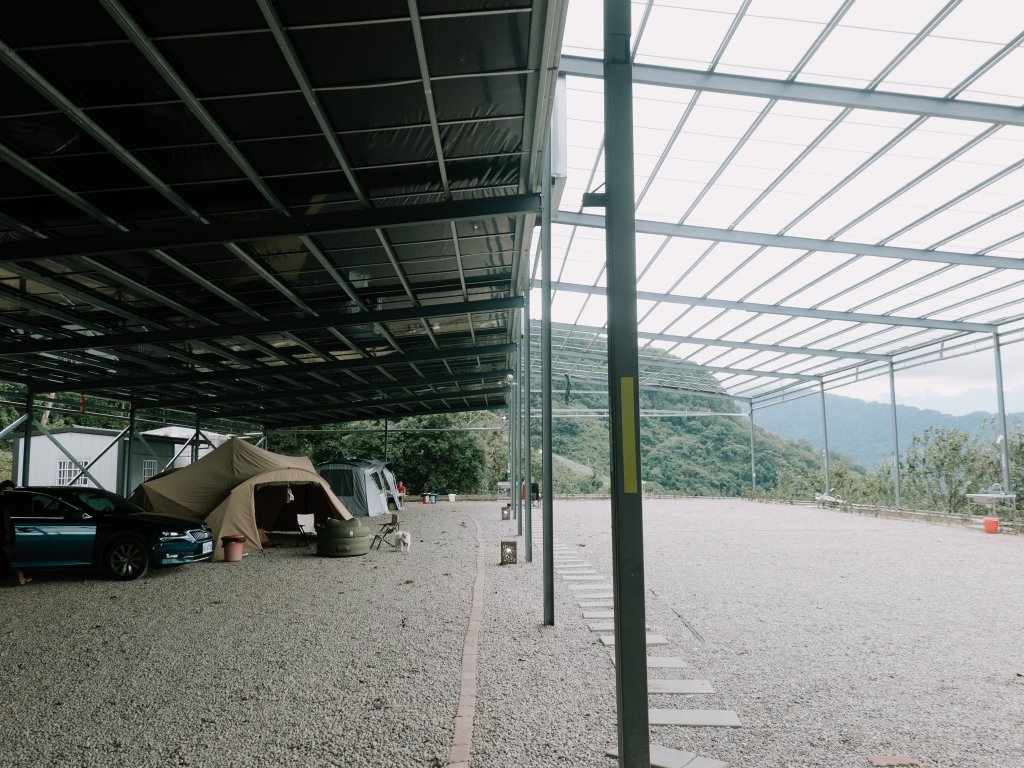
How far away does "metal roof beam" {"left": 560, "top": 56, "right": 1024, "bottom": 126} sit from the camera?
8.38m

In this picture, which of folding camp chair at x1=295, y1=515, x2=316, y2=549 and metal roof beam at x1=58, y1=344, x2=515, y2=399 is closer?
folding camp chair at x1=295, y1=515, x2=316, y2=549

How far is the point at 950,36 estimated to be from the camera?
7445 mm

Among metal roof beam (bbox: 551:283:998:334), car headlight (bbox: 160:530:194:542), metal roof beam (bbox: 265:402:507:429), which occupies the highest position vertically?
metal roof beam (bbox: 551:283:998:334)

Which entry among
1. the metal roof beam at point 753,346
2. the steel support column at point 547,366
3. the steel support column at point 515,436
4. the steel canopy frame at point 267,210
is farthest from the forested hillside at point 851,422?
the steel support column at point 547,366

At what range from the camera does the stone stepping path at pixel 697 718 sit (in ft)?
13.6

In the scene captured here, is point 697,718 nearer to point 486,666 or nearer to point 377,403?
point 486,666

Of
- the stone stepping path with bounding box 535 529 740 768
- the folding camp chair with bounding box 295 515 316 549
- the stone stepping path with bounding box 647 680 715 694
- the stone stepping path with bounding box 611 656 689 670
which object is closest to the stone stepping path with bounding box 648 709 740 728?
the stone stepping path with bounding box 535 529 740 768

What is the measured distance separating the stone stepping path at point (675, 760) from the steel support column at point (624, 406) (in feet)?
1.66

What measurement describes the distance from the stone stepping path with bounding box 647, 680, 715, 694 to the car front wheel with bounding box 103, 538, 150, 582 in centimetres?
829

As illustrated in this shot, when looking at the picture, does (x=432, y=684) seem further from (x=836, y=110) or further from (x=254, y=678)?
(x=836, y=110)

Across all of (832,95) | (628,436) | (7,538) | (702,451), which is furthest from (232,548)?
(702,451)

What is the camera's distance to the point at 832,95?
28.1 ft

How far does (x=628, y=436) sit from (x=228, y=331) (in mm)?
10803

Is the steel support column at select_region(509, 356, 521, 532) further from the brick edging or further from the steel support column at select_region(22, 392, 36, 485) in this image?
the steel support column at select_region(22, 392, 36, 485)
